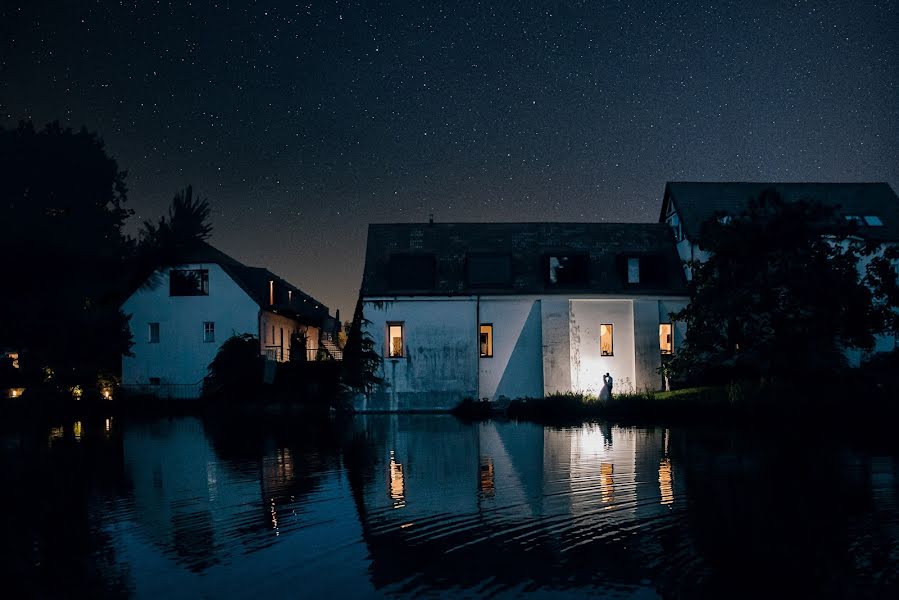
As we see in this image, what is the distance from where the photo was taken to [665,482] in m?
12.8

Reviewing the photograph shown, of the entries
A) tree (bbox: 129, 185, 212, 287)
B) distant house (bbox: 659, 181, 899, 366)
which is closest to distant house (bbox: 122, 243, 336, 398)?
distant house (bbox: 659, 181, 899, 366)

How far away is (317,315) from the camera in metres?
64.9

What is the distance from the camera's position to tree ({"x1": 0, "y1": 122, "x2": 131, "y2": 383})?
6527 mm

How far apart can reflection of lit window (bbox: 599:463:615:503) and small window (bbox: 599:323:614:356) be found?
78.4ft

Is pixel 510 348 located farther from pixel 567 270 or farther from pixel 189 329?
pixel 189 329

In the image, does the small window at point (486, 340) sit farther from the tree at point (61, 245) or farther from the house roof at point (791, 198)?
the tree at point (61, 245)

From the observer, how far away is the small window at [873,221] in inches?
1602

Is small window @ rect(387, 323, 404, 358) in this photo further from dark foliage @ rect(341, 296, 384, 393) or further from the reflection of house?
the reflection of house

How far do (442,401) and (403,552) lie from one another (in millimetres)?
30182

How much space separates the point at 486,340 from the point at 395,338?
417 centimetres

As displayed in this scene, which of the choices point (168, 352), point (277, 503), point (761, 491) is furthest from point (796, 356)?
point (168, 352)

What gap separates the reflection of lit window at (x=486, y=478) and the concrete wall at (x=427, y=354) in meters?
21.4

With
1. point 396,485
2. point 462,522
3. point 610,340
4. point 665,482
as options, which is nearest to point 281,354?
point 610,340

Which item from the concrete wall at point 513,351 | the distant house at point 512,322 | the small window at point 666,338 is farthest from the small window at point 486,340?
the small window at point 666,338
